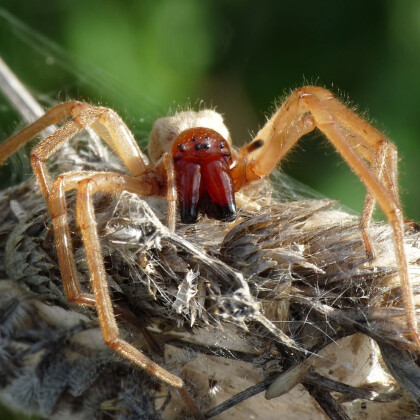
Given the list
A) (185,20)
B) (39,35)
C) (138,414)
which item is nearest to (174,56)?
(185,20)

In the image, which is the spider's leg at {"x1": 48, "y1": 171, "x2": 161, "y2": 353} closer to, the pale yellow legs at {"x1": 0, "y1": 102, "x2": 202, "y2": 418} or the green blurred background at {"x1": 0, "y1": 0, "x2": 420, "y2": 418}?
the pale yellow legs at {"x1": 0, "y1": 102, "x2": 202, "y2": 418}

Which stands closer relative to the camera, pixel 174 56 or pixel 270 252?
pixel 270 252

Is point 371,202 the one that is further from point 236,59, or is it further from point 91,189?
point 236,59

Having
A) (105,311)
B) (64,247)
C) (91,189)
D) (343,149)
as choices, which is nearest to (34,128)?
(91,189)

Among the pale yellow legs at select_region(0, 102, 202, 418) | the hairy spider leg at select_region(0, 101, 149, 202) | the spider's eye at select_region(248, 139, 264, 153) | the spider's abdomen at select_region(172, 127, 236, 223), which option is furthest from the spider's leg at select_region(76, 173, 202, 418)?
the spider's eye at select_region(248, 139, 264, 153)

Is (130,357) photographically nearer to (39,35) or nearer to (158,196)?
(158,196)

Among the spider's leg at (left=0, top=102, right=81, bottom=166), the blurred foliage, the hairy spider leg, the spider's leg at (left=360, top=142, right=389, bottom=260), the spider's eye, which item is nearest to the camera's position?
the spider's leg at (left=360, top=142, right=389, bottom=260)
